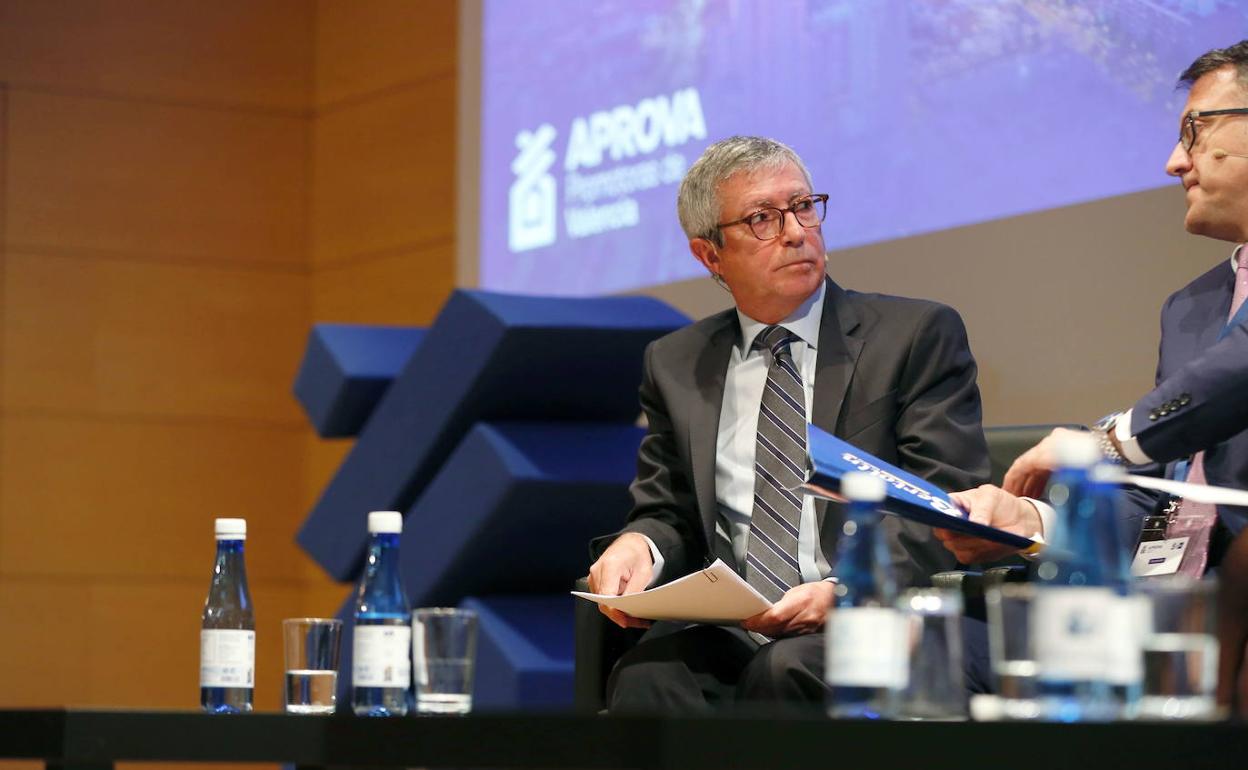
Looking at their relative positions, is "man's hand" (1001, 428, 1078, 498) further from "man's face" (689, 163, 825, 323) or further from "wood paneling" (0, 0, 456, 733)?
"wood paneling" (0, 0, 456, 733)

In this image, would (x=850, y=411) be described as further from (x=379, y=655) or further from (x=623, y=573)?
(x=379, y=655)

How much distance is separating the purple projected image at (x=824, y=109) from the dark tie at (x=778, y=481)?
0.97 meters

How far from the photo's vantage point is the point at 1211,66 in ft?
8.15

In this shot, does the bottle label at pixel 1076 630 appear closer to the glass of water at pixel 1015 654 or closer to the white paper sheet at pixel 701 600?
the glass of water at pixel 1015 654

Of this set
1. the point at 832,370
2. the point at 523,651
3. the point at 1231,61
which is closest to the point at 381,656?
the point at 832,370

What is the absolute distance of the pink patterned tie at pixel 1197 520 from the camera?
2.33m

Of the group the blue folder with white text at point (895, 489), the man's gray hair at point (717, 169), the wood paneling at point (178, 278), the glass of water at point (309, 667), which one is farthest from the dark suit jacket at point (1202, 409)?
the wood paneling at point (178, 278)

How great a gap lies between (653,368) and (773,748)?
1644 millimetres

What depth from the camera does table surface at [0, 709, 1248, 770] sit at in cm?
116

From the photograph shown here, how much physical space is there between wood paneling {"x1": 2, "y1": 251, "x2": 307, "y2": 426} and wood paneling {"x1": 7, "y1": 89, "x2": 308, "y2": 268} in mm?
90

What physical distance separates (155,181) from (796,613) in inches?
182

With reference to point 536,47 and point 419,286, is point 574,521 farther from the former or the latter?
point 419,286

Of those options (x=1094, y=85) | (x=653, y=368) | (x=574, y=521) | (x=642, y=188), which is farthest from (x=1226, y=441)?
(x=642, y=188)

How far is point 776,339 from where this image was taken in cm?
283
